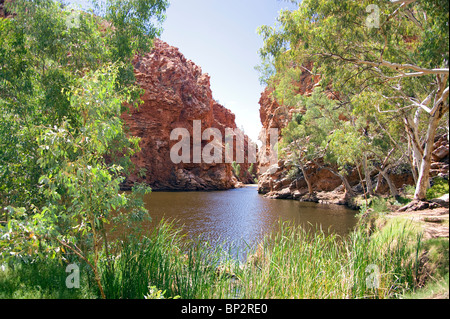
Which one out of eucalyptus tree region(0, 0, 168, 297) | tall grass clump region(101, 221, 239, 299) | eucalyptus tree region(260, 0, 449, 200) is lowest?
tall grass clump region(101, 221, 239, 299)

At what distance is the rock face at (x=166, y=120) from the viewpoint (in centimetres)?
4081

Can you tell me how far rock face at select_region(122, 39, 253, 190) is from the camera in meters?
40.8

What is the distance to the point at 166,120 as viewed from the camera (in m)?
42.1

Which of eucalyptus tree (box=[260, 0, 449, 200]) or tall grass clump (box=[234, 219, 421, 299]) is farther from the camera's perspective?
eucalyptus tree (box=[260, 0, 449, 200])

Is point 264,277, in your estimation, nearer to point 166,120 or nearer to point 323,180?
point 323,180

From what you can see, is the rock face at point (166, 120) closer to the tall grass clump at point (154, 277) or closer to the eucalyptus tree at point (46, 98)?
the eucalyptus tree at point (46, 98)
